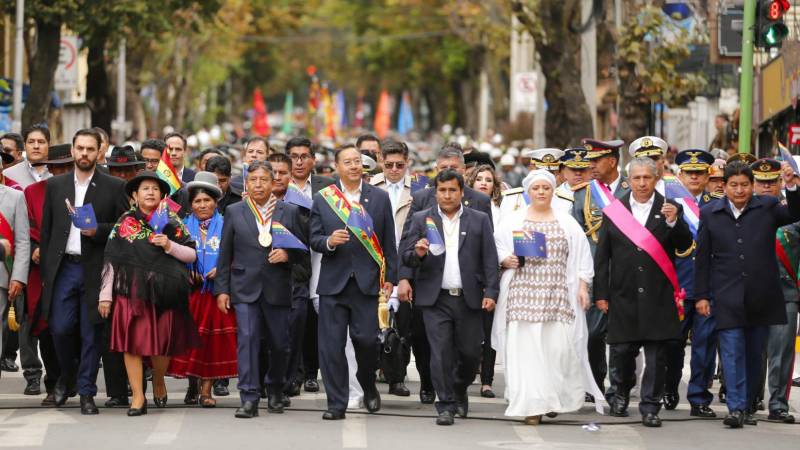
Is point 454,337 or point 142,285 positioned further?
point 454,337

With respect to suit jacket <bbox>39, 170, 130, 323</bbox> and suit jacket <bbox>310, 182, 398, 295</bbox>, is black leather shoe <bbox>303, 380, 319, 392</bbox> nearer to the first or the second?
suit jacket <bbox>310, 182, 398, 295</bbox>

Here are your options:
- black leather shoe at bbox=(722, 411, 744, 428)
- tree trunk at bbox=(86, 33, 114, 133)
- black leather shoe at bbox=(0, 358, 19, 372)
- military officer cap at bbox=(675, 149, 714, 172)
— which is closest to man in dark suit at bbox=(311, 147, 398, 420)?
black leather shoe at bbox=(722, 411, 744, 428)

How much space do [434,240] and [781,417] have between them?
9.87 ft

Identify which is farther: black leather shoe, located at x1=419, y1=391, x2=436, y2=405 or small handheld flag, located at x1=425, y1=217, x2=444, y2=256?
black leather shoe, located at x1=419, y1=391, x2=436, y2=405

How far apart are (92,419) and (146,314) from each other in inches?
33.7

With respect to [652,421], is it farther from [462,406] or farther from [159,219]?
[159,219]

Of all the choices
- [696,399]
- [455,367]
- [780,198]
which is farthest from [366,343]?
[780,198]

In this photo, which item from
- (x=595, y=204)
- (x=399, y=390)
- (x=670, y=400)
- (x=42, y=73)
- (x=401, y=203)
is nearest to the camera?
(x=670, y=400)

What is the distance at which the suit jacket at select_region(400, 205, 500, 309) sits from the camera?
1280cm

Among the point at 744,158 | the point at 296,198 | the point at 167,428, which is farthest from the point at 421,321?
the point at 744,158

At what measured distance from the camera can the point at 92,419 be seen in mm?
12609

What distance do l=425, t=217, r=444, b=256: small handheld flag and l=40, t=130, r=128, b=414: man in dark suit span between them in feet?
7.86

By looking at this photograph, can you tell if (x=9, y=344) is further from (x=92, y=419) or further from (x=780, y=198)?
(x=780, y=198)

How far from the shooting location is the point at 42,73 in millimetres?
32531
